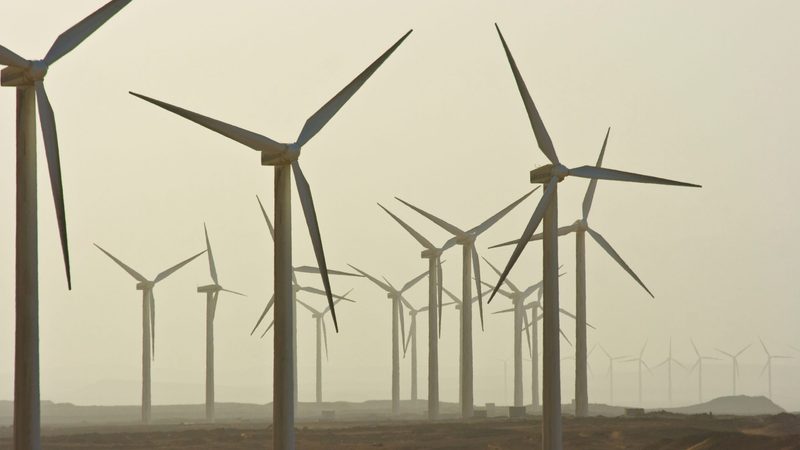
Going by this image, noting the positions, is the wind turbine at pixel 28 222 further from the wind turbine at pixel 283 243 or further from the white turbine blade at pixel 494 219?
the white turbine blade at pixel 494 219

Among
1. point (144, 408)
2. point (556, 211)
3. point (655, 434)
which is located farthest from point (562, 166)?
point (144, 408)

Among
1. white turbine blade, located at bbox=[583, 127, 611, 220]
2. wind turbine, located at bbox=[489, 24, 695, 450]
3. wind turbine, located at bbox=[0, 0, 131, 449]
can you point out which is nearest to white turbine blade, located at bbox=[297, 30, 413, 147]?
wind turbine, located at bbox=[489, 24, 695, 450]

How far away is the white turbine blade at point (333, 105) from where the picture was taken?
52469 millimetres

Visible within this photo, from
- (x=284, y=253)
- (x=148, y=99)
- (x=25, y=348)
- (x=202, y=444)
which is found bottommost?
(x=202, y=444)

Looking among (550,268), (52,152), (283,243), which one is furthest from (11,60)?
(550,268)

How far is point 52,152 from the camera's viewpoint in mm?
46844

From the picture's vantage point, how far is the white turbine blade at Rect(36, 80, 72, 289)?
44.3 meters

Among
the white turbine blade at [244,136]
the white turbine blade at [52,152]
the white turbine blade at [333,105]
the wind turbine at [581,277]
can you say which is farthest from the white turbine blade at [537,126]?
the wind turbine at [581,277]

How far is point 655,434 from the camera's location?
91.1m

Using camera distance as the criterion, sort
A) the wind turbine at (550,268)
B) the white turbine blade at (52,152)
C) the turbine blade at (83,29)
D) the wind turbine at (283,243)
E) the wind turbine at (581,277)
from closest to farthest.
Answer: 1. the white turbine blade at (52,152)
2. the wind turbine at (283,243)
3. the turbine blade at (83,29)
4. the wind turbine at (550,268)
5. the wind turbine at (581,277)

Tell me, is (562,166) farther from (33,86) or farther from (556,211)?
(33,86)

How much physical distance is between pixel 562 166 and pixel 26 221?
23.3 meters

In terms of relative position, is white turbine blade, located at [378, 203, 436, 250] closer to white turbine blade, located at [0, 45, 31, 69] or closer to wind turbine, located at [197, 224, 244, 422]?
wind turbine, located at [197, 224, 244, 422]

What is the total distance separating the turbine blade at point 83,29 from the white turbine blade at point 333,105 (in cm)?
779
